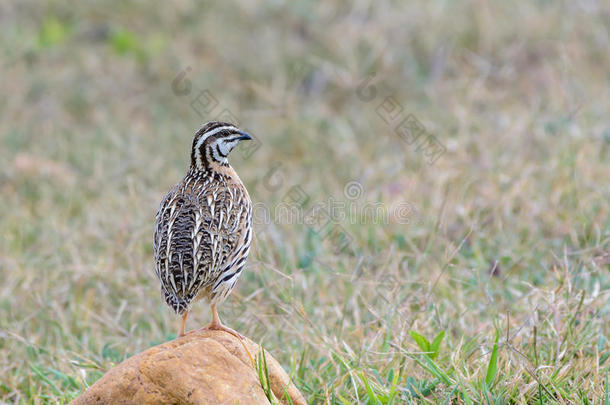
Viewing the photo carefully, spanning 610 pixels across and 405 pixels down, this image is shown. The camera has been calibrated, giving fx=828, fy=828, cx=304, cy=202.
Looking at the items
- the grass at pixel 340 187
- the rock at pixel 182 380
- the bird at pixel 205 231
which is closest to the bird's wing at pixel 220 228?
the bird at pixel 205 231

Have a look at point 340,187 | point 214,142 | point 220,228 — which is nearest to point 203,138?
point 214,142

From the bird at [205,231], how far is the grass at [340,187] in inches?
28.9

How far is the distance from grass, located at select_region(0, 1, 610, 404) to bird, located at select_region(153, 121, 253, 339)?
73cm

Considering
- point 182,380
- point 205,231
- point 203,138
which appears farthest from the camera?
point 203,138

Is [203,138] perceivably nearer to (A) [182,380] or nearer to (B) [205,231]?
(B) [205,231]

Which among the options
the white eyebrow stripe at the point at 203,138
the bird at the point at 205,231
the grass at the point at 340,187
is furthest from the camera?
the grass at the point at 340,187

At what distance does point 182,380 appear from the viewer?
4.18 metres

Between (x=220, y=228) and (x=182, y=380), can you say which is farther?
(x=220, y=228)

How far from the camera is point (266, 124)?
10.6 metres

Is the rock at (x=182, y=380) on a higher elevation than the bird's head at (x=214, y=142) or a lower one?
lower

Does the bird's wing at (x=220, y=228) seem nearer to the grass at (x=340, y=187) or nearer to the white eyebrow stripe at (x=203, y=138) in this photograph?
the white eyebrow stripe at (x=203, y=138)

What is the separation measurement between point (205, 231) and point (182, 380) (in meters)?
0.83

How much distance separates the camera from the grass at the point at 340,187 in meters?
5.31

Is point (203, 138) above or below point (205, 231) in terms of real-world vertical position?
above
